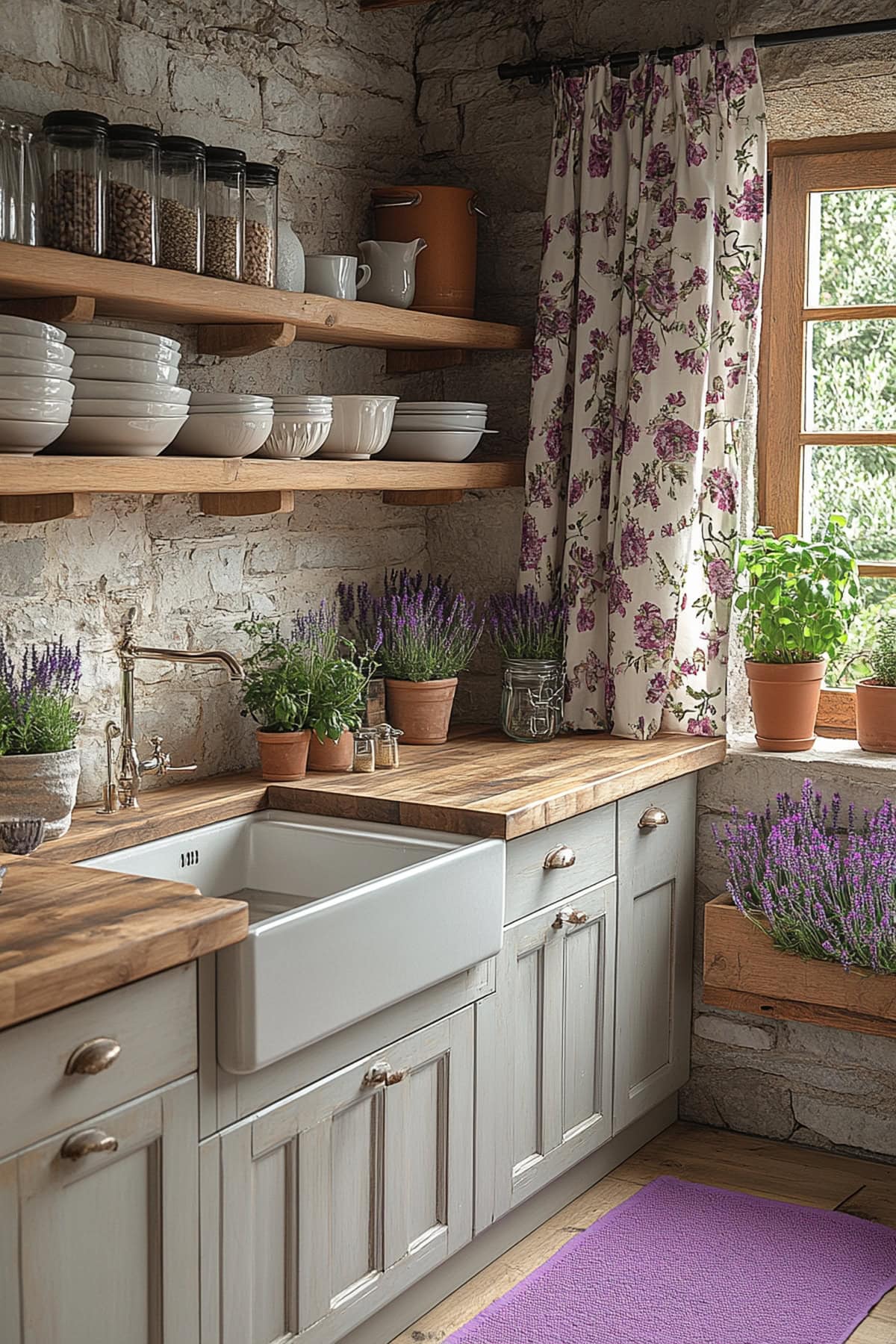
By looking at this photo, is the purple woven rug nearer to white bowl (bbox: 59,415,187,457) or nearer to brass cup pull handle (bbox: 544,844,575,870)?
brass cup pull handle (bbox: 544,844,575,870)

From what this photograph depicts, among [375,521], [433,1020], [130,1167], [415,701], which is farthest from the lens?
[375,521]

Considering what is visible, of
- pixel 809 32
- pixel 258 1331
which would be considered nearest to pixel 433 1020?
pixel 258 1331

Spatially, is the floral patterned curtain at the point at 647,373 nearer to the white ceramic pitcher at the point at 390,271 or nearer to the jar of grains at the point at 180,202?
the white ceramic pitcher at the point at 390,271

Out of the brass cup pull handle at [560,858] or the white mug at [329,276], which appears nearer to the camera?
the brass cup pull handle at [560,858]

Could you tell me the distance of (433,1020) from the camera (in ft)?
8.21

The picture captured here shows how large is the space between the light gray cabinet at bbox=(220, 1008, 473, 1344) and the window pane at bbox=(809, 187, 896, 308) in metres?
1.88

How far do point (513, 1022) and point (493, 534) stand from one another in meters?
1.35

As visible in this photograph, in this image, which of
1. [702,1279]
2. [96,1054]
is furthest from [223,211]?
[702,1279]

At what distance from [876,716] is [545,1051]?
1.07 metres

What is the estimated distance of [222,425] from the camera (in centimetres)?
264

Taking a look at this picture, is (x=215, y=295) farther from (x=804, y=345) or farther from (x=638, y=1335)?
(x=638, y=1335)

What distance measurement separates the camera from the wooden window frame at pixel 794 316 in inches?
131

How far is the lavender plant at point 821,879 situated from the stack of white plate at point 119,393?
1.57m

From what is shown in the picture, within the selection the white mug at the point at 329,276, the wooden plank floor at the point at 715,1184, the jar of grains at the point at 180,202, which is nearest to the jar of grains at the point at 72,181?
the jar of grains at the point at 180,202
